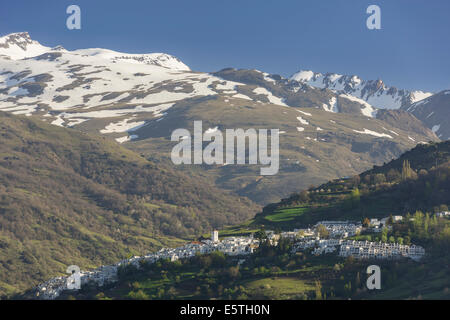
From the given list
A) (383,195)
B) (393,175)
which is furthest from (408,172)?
(383,195)

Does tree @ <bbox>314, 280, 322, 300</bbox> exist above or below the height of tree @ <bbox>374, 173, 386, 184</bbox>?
below

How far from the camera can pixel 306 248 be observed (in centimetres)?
10794

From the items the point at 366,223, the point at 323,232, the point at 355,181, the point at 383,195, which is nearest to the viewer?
the point at 323,232

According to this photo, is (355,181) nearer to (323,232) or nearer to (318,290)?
(323,232)

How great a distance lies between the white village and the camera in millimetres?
98875

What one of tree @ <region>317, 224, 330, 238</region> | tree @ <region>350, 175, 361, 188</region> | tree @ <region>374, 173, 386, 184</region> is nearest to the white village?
tree @ <region>317, 224, 330, 238</region>

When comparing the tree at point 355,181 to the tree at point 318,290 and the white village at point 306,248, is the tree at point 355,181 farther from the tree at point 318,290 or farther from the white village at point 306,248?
the tree at point 318,290

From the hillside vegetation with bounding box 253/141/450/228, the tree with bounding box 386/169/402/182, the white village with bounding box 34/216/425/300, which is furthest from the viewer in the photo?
the tree with bounding box 386/169/402/182

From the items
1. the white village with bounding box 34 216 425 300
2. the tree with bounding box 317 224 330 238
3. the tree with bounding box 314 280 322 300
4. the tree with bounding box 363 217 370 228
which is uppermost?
the tree with bounding box 363 217 370 228

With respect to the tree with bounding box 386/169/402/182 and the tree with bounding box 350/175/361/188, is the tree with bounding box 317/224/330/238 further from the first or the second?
the tree with bounding box 350/175/361/188

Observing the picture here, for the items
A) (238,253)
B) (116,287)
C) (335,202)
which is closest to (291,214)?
(335,202)

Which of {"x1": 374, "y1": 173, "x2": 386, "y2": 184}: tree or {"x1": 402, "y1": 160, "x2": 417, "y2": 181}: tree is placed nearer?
{"x1": 402, "y1": 160, "x2": 417, "y2": 181}: tree

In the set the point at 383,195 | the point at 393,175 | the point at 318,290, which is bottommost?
the point at 318,290
